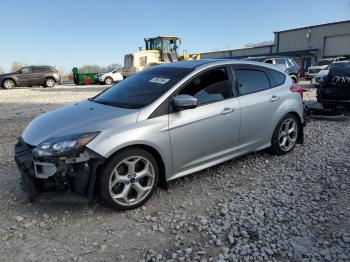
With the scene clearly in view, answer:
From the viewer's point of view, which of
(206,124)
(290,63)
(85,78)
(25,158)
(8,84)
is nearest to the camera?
(25,158)

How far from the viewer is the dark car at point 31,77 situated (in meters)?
25.5

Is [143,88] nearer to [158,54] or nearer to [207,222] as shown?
[207,222]

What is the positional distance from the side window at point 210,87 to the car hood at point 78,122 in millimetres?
828

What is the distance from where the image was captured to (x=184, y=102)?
4.03 meters

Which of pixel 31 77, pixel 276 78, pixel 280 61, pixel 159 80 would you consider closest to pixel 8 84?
pixel 31 77

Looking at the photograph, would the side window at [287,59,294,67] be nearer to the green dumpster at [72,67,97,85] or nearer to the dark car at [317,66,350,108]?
the dark car at [317,66,350,108]

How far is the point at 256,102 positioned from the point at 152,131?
1835 mm

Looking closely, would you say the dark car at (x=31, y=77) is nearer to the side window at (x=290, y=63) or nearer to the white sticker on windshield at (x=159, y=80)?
the side window at (x=290, y=63)

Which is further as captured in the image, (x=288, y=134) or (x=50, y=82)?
(x=50, y=82)

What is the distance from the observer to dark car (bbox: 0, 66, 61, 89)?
83.6ft

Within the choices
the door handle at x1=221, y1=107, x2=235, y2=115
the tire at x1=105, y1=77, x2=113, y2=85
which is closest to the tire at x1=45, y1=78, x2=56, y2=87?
the tire at x1=105, y1=77, x2=113, y2=85

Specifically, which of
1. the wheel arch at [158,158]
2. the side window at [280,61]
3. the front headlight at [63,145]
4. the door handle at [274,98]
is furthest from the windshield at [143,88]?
the side window at [280,61]

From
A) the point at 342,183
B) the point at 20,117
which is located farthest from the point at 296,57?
the point at 342,183

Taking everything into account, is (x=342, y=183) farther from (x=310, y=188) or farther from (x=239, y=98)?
(x=239, y=98)
